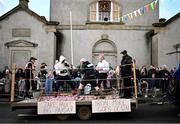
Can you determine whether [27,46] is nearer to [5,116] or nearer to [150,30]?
[150,30]

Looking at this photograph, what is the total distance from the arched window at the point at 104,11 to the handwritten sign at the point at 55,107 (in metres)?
14.4

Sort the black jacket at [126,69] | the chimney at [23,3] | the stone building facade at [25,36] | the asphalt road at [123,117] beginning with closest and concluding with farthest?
the asphalt road at [123,117] → the black jacket at [126,69] → the stone building facade at [25,36] → the chimney at [23,3]

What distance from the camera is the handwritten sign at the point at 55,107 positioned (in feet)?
38.7

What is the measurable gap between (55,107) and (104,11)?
14951 mm

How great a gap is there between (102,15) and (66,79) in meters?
12.4

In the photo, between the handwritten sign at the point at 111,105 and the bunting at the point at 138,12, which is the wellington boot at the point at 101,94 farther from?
the bunting at the point at 138,12

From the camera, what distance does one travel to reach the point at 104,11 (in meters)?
25.6

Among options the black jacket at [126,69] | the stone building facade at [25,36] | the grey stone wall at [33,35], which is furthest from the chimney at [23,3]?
the black jacket at [126,69]

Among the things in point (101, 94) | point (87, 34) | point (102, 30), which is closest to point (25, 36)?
point (87, 34)

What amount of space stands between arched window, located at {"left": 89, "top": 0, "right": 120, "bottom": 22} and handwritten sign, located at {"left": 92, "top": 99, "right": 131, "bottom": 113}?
14366 mm

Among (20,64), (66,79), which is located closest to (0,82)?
(20,64)

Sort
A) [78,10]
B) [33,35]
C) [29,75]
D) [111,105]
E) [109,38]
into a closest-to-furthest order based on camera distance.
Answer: [111,105] → [29,75] → [33,35] → [109,38] → [78,10]

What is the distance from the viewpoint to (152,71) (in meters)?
18.4

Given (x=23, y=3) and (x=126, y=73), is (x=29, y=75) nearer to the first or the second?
(x=126, y=73)
